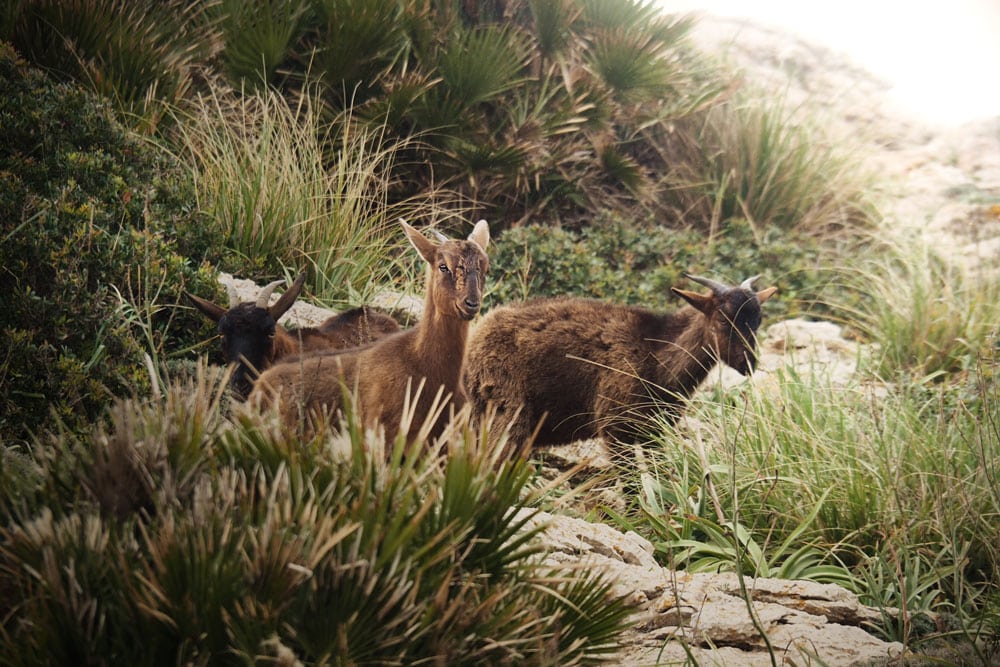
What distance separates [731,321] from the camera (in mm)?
6109

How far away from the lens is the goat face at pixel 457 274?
444cm

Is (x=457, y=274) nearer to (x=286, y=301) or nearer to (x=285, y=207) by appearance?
(x=286, y=301)

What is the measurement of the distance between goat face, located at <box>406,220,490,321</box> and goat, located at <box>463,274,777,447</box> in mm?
1659

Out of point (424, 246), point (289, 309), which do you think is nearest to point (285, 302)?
point (424, 246)

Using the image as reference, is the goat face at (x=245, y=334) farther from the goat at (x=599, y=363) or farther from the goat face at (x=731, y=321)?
the goat face at (x=731, y=321)

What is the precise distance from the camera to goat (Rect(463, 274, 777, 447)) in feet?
20.1

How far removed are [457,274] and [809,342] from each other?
5494 millimetres

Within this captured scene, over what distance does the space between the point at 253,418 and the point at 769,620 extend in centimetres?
213

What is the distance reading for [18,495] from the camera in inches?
95.1

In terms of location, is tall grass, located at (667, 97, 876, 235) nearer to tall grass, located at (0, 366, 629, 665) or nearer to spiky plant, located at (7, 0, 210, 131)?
spiky plant, located at (7, 0, 210, 131)

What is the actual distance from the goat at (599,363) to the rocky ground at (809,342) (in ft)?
1.59

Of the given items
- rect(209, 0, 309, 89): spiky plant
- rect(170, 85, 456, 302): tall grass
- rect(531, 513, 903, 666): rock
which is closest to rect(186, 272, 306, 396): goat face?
rect(531, 513, 903, 666): rock

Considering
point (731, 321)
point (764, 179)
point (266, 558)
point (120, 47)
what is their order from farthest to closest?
point (764, 179)
point (120, 47)
point (731, 321)
point (266, 558)

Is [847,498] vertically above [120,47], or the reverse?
[120,47]
